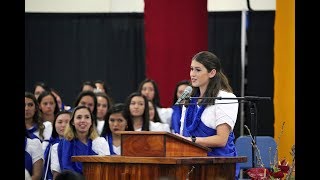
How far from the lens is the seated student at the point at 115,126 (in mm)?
6688

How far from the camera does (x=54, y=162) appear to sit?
6.23 metres

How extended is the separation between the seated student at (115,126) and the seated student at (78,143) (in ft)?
1.24

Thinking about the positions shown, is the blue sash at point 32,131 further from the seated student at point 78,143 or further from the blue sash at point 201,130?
the blue sash at point 201,130

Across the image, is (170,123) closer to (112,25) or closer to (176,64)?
(176,64)

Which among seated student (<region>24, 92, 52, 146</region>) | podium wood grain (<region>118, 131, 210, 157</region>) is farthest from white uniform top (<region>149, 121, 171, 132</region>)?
podium wood grain (<region>118, 131, 210, 157</region>)

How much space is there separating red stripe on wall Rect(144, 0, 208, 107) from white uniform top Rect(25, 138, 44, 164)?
3.55 metres

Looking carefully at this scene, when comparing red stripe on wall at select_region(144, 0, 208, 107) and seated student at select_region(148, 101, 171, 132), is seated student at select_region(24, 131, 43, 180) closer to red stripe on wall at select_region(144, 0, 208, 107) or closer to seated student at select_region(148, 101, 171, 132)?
seated student at select_region(148, 101, 171, 132)

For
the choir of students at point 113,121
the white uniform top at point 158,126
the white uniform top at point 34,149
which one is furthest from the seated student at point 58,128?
the white uniform top at point 158,126

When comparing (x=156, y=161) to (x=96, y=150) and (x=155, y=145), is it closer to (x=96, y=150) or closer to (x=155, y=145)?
(x=155, y=145)

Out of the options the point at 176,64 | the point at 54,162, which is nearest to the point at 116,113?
the point at 54,162

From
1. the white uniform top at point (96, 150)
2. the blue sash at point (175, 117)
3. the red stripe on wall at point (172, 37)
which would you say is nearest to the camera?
the white uniform top at point (96, 150)

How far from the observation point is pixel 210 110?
186 inches

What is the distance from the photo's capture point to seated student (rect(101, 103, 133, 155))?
21.9ft

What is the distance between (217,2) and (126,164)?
25.2ft
